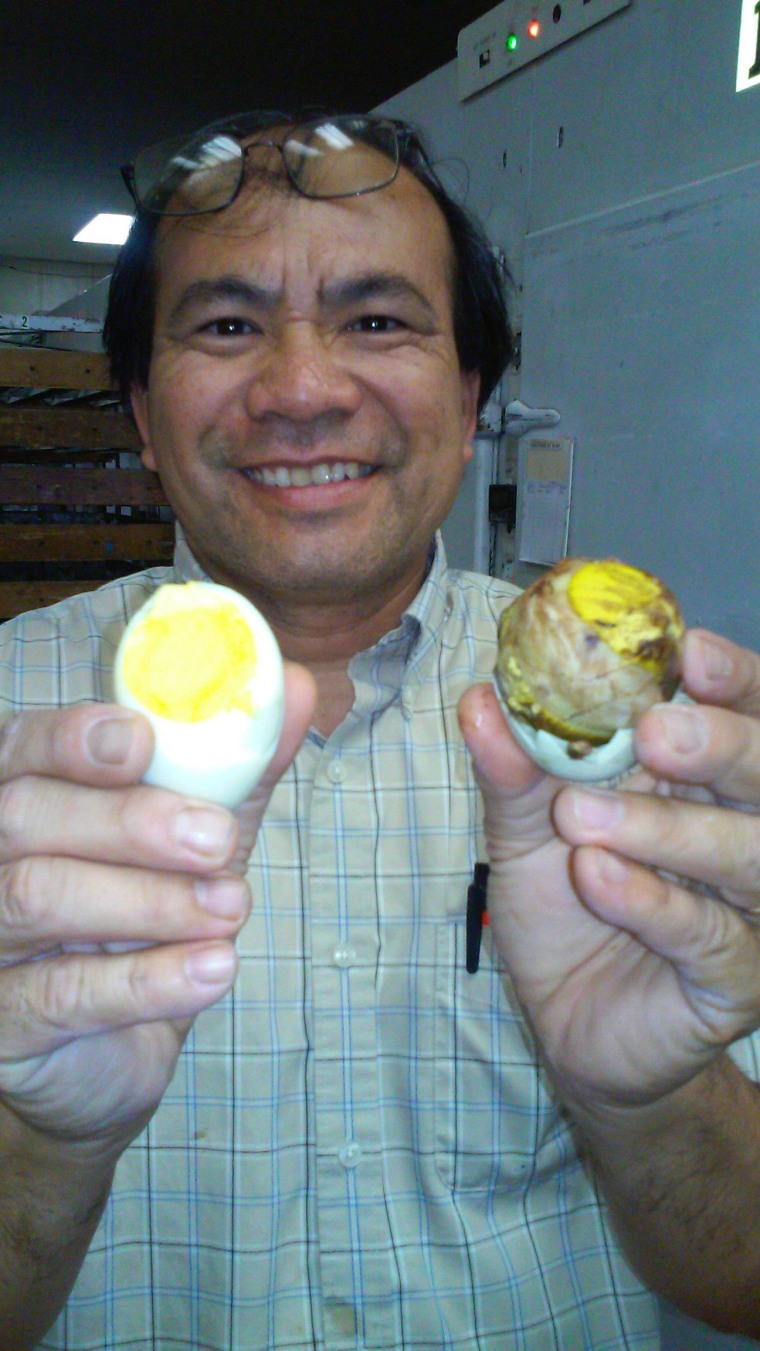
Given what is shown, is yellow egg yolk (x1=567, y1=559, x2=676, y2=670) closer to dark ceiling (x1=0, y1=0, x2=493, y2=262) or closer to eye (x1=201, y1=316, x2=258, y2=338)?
eye (x1=201, y1=316, x2=258, y2=338)

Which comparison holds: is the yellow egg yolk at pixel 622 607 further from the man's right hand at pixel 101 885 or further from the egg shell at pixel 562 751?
the man's right hand at pixel 101 885

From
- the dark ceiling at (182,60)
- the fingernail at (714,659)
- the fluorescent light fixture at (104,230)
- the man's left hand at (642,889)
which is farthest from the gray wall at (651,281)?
the fluorescent light fixture at (104,230)

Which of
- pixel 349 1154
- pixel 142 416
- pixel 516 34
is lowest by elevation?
pixel 349 1154

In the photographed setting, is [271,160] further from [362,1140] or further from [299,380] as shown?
[362,1140]

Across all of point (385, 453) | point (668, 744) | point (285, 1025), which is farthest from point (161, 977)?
point (385, 453)

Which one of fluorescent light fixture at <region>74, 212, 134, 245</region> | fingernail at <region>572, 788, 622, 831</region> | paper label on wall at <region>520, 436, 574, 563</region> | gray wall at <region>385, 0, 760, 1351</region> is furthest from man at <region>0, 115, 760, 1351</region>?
fluorescent light fixture at <region>74, 212, 134, 245</region>

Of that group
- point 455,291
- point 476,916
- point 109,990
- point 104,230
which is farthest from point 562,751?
point 104,230
